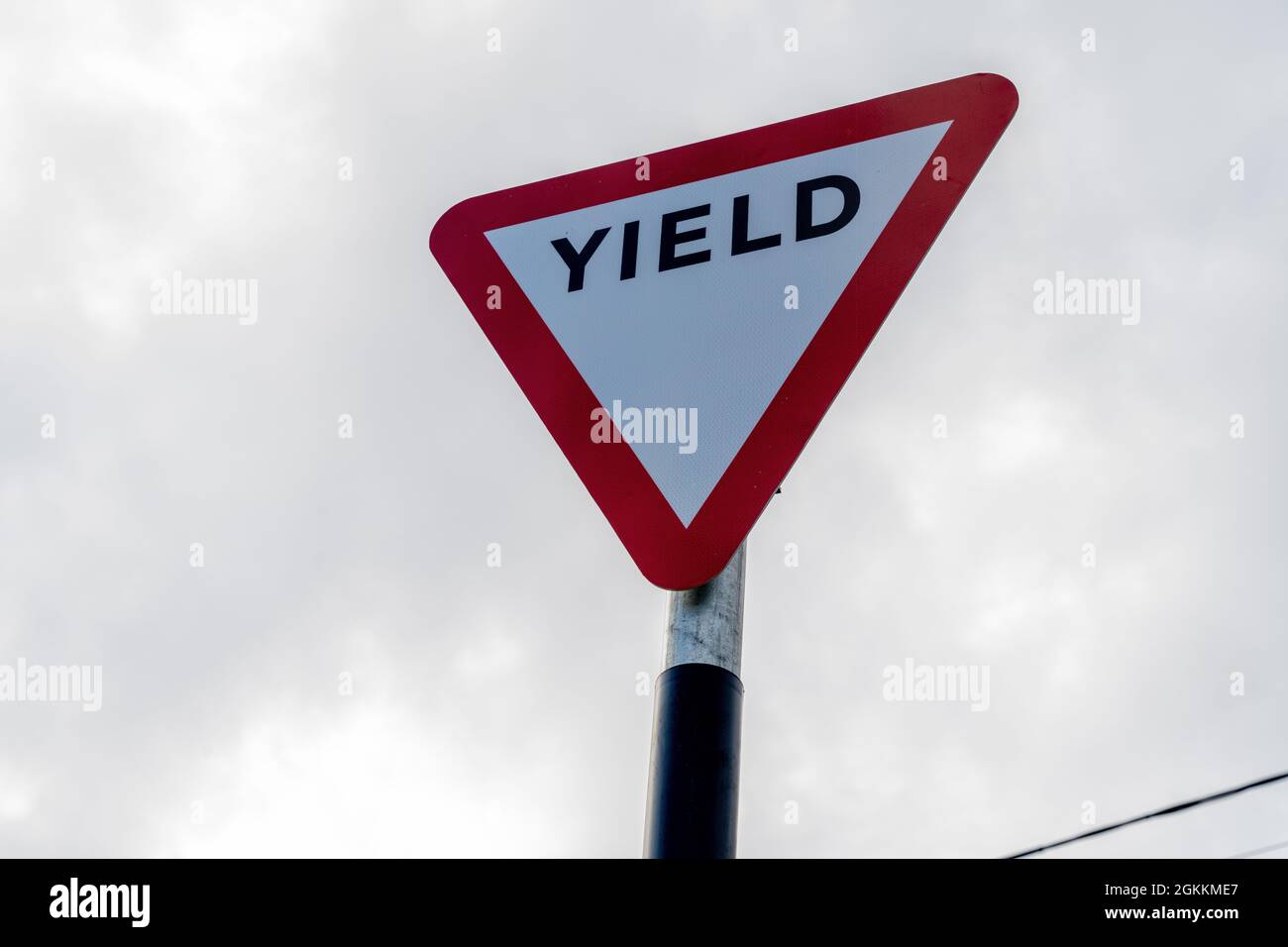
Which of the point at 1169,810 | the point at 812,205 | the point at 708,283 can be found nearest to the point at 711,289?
the point at 708,283

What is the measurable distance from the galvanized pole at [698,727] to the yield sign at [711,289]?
2.5 inches

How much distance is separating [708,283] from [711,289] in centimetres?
1

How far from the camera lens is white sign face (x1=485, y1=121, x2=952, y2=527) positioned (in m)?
1.87

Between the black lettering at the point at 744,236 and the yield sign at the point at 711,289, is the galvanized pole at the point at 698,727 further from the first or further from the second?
the black lettering at the point at 744,236

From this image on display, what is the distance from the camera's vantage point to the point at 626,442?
1892mm

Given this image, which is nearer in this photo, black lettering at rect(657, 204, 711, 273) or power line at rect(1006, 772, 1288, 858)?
black lettering at rect(657, 204, 711, 273)

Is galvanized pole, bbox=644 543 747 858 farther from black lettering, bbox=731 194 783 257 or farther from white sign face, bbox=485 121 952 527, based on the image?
black lettering, bbox=731 194 783 257

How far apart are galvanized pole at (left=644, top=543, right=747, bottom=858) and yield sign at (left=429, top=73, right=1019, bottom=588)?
0.06 m

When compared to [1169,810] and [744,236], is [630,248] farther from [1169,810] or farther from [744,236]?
[1169,810]

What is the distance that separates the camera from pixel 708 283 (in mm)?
2016

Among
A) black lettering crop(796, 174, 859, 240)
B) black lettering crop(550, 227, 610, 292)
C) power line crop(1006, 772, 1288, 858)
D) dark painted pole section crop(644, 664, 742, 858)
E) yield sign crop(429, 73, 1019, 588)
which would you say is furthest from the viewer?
power line crop(1006, 772, 1288, 858)

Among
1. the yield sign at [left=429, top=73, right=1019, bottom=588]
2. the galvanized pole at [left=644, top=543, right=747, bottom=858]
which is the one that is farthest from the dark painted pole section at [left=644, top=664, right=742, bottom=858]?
the yield sign at [left=429, top=73, right=1019, bottom=588]
